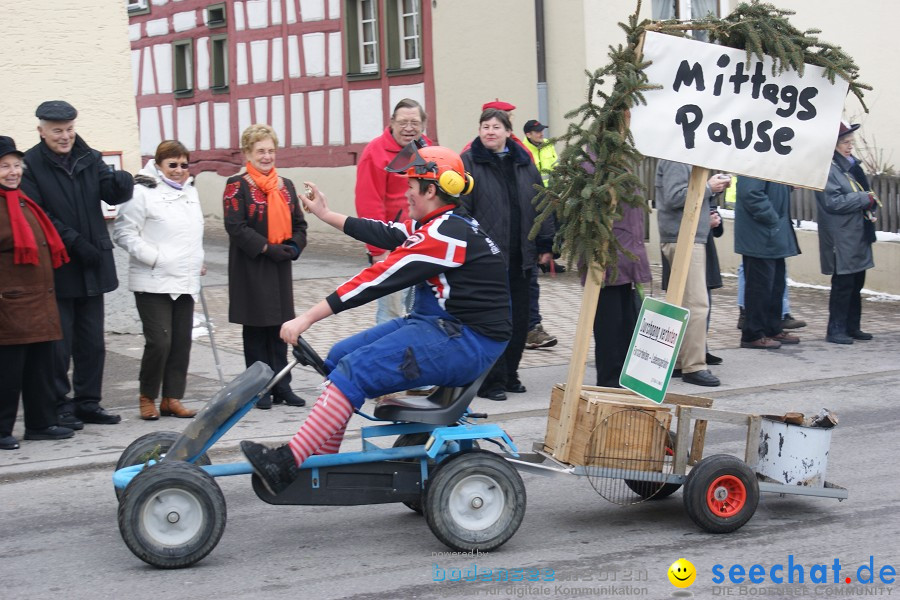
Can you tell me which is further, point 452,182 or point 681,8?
point 681,8

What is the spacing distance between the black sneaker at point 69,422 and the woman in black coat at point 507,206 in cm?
291

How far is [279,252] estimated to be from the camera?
29.0 feet

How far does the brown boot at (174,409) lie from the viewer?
8.72 meters

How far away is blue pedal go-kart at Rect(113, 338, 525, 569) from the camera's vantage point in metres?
5.43

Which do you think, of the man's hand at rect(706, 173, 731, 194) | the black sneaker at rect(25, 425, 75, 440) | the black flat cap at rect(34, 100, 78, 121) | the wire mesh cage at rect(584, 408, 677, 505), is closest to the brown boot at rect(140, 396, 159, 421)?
the black sneaker at rect(25, 425, 75, 440)

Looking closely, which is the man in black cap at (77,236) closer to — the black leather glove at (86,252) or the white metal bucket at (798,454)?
the black leather glove at (86,252)

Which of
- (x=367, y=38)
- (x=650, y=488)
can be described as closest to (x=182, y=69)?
(x=367, y=38)

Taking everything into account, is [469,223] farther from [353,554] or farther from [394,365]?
[353,554]

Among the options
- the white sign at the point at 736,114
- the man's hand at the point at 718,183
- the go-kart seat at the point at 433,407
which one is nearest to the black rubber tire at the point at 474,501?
the go-kart seat at the point at 433,407

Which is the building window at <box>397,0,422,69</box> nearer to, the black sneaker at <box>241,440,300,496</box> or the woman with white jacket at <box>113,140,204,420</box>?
the woman with white jacket at <box>113,140,204,420</box>

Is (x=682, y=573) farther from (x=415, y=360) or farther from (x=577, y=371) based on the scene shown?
(x=415, y=360)

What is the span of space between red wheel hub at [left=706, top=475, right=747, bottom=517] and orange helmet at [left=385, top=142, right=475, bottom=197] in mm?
1809

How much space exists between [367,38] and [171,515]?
1837 cm

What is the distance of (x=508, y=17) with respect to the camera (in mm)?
19047
